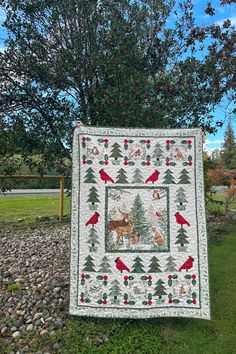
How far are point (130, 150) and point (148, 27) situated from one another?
2375 mm

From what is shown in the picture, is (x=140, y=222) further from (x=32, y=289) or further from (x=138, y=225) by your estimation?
(x=32, y=289)

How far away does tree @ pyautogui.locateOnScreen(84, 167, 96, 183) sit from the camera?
342 cm

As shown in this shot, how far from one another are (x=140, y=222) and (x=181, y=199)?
0.44 meters

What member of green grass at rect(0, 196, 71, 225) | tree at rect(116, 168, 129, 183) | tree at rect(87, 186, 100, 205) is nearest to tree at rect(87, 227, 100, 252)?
tree at rect(87, 186, 100, 205)

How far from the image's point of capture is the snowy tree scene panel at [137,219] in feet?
11.1

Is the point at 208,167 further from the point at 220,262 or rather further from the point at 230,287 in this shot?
the point at 230,287

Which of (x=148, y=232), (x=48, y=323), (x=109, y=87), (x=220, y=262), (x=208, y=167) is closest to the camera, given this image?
(x=48, y=323)

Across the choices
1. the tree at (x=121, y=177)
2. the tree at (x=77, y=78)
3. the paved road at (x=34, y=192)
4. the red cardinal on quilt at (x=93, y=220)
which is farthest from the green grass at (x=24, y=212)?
the tree at (x=121, y=177)

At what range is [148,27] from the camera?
5066 millimetres

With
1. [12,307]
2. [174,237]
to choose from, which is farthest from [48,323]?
[174,237]

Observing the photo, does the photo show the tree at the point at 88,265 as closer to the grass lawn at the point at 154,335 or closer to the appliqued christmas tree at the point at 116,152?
the grass lawn at the point at 154,335

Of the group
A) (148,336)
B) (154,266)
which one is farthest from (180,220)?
(148,336)

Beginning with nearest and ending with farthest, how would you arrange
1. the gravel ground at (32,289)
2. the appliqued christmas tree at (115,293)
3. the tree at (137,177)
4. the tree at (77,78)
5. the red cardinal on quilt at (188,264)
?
1. the gravel ground at (32,289)
2. the appliqued christmas tree at (115,293)
3. the red cardinal on quilt at (188,264)
4. the tree at (137,177)
5. the tree at (77,78)

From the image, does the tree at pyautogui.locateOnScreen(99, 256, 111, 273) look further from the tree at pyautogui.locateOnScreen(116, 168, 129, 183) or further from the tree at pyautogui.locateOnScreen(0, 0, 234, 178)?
the tree at pyautogui.locateOnScreen(0, 0, 234, 178)
